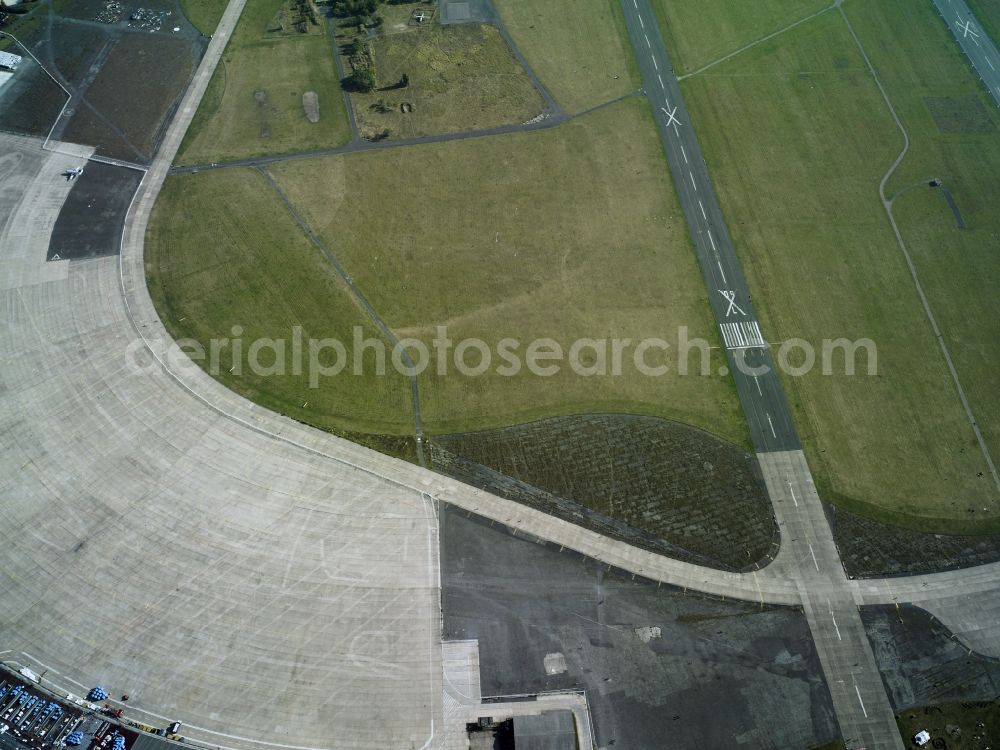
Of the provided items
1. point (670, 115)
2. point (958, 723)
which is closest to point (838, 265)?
point (670, 115)

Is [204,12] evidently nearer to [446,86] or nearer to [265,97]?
[265,97]

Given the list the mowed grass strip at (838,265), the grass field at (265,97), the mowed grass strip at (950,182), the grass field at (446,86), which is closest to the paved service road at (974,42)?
the mowed grass strip at (950,182)

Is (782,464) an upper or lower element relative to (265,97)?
lower

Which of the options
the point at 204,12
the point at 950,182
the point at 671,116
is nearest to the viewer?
the point at 950,182

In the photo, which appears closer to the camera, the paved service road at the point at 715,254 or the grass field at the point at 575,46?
the paved service road at the point at 715,254

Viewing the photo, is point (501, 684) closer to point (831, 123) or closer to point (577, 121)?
point (577, 121)

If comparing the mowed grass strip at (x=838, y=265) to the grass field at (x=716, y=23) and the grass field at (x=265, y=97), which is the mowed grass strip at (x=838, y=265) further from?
the grass field at (x=265, y=97)

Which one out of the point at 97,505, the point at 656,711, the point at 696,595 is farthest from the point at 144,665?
the point at 696,595
